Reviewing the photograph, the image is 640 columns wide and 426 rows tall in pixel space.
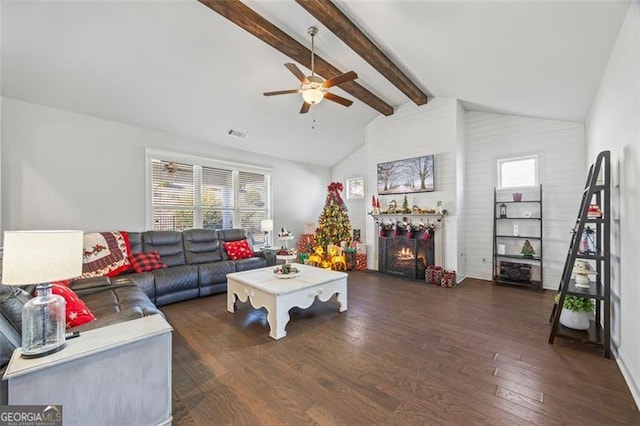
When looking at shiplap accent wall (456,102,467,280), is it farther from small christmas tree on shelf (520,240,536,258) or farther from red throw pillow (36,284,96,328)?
red throw pillow (36,284,96,328)

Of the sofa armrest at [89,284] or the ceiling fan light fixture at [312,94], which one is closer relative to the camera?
the sofa armrest at [89,284]

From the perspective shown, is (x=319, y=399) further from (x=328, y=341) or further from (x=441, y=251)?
(x=441, y=251)

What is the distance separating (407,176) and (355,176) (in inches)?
85.7

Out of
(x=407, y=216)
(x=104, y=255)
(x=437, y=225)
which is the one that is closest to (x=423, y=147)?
A: (x=407, y=216)

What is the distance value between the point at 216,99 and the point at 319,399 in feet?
14.6

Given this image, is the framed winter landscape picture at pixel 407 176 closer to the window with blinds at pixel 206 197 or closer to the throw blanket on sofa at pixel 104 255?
the window with blinds at pixel 206 197

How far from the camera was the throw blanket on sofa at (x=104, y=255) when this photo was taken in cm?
358

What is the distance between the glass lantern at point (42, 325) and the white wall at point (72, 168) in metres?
3.61

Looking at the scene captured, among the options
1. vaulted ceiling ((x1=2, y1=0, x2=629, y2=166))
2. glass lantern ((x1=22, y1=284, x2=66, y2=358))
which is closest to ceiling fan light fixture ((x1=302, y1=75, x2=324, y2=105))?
vaulted ceiling ((x1=2, y1=0, x2=629, y2=166))

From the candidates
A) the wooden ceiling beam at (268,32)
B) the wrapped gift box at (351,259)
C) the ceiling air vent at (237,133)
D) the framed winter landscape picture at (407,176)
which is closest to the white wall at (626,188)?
the framed winter landscape picture at (407,176)

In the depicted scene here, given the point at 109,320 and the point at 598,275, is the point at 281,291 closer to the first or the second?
the point at 109,320

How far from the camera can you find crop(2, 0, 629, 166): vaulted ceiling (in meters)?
2.62

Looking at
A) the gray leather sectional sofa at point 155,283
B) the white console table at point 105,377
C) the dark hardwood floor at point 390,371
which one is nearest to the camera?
the white console table at point 105,377

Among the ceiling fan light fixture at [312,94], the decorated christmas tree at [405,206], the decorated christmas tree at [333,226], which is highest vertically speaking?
the ceiling fan light fixture at [312,94]
